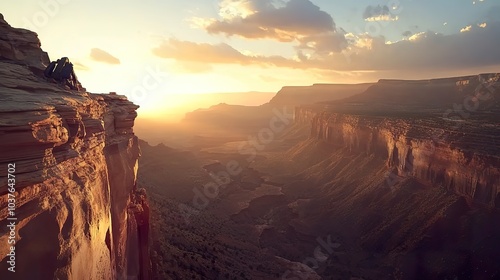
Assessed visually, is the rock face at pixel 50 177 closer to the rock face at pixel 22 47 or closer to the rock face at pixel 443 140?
the rock face at pixel 22 47

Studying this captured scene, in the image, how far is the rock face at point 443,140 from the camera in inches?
1526

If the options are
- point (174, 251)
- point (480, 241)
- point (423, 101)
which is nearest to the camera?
point (174, 251)

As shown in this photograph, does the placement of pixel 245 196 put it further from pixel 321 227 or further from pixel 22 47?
pixel 22 47

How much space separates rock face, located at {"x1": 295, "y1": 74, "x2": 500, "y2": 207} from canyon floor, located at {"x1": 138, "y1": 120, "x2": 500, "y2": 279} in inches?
70.5

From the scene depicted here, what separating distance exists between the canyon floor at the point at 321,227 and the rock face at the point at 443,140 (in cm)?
179

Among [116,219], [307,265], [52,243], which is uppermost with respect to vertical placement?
[52,243]

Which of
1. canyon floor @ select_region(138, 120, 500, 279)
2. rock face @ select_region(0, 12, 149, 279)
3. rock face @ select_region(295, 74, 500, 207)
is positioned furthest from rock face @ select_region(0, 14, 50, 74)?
rock face @ select_region(295, 74, 500, 207)

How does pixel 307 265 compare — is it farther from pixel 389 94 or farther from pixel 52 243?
pixel 389 94

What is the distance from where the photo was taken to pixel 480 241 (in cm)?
3481

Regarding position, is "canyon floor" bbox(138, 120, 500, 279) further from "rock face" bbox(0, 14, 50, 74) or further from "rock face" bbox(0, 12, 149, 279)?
"rock face" bbox(0, 14, 50, 74)

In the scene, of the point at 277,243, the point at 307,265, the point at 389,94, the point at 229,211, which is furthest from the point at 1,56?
the point at 389,94

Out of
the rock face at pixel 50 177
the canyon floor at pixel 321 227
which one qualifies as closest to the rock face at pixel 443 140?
the canyon floor at pixel 321 227

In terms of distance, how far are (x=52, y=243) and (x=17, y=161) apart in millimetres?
2991

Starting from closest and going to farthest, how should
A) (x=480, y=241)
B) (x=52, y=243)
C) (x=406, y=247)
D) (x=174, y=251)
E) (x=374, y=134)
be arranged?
(x=52, y=243) → (x=174, y=251) → (x=480, y=241) → (x=406, y=247) → (x=374, y=134)
